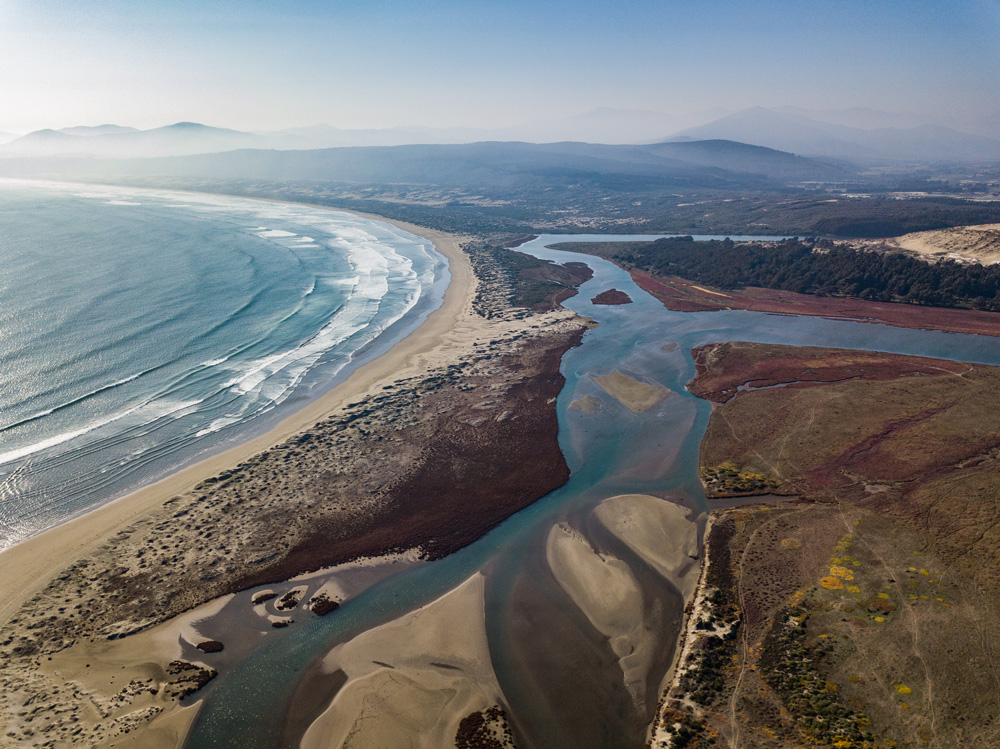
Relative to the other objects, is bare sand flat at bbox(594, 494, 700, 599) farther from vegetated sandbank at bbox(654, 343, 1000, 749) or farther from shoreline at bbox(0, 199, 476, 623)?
shoreline at bbox(0, 199, 476, 623)

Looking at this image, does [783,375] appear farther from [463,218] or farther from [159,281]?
[463,218]

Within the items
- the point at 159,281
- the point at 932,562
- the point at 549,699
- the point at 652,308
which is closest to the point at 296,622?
the point at 549,699

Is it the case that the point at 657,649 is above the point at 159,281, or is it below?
below

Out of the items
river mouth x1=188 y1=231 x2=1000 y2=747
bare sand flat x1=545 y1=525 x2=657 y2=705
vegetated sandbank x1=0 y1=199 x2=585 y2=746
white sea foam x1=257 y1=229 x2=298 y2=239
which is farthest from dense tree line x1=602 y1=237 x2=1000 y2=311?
white sea foam x1=257 y1=229 x2=298 y2=239

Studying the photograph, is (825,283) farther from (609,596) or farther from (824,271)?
(609,596)

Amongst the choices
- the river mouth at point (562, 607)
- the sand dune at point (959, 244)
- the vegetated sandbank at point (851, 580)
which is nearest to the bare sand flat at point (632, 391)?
the river mouth at point (562, 607)

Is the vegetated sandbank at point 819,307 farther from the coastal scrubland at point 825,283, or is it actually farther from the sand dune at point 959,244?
the sand dune at point 959,244
